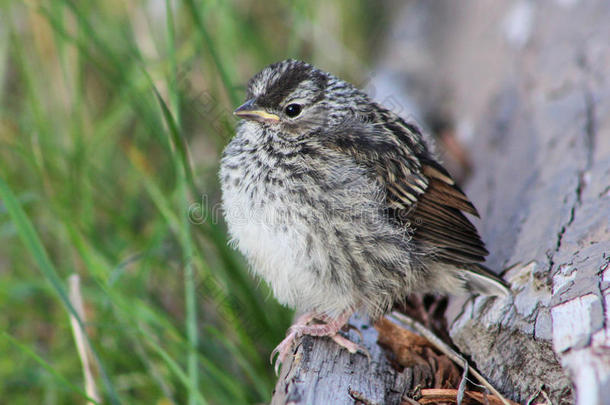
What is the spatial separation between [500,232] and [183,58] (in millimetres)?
2606

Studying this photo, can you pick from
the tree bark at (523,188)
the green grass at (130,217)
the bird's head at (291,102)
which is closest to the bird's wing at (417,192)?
the bird's head at (291,102)

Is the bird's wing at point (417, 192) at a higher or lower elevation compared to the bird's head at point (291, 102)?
lower

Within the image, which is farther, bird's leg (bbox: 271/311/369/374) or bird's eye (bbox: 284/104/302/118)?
bird's eye (bbox: 284/104/302/118)

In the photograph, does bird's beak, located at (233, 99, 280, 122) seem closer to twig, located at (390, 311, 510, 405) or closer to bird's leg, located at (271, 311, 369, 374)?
bird's leg, located at (271, 311, 369, 374)

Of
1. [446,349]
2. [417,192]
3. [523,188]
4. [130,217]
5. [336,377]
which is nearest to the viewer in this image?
[336,377]

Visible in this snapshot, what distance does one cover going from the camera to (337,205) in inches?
110

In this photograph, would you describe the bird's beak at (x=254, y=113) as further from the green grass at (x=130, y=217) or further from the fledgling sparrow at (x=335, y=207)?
the green grass at (x=130, y=217)

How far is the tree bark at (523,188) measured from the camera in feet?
7.38

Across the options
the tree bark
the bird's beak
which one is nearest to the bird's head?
the bird's beak

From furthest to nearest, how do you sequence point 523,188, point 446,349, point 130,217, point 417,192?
point 130,217, point 523,188, point 417,192, point 446,349

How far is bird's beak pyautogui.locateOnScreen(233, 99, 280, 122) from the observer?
10.3 feet

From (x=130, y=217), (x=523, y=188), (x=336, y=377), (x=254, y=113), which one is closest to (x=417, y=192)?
(x=523, y=188)

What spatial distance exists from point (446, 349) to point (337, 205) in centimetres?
82

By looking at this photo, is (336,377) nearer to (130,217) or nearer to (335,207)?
(335,207)
